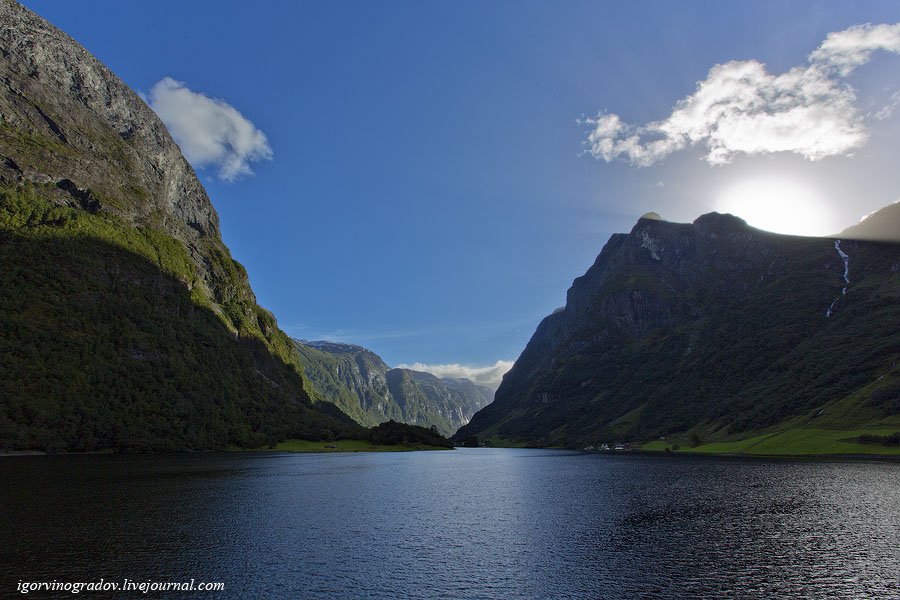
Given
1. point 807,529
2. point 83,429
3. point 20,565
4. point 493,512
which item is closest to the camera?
point 20,565

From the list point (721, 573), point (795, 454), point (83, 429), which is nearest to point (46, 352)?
point (83, 429)

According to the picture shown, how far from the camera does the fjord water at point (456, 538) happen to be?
37.2 meters

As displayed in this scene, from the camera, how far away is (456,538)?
53.1 meters

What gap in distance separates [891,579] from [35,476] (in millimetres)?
Result: 130028

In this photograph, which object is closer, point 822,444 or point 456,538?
point 456,538

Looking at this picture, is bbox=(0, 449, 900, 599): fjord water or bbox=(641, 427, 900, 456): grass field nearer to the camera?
bbox=(0, 449, 900, 599): fjord water

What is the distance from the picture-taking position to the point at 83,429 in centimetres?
17512

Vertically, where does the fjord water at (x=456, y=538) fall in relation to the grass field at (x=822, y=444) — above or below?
below

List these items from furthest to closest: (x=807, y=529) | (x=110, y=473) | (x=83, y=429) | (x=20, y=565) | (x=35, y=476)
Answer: (x=83, y=429), (x=110, y=473), (x=35, y=476), (x=807, y=529), (x=20, y=565)

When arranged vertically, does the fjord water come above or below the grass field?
below

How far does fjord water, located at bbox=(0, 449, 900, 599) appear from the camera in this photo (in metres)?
37.2

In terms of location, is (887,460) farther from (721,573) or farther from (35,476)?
(35,476)

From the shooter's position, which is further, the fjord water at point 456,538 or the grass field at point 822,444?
the grass field at point 822,444

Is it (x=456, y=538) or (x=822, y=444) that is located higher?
(x=822, y=444)
